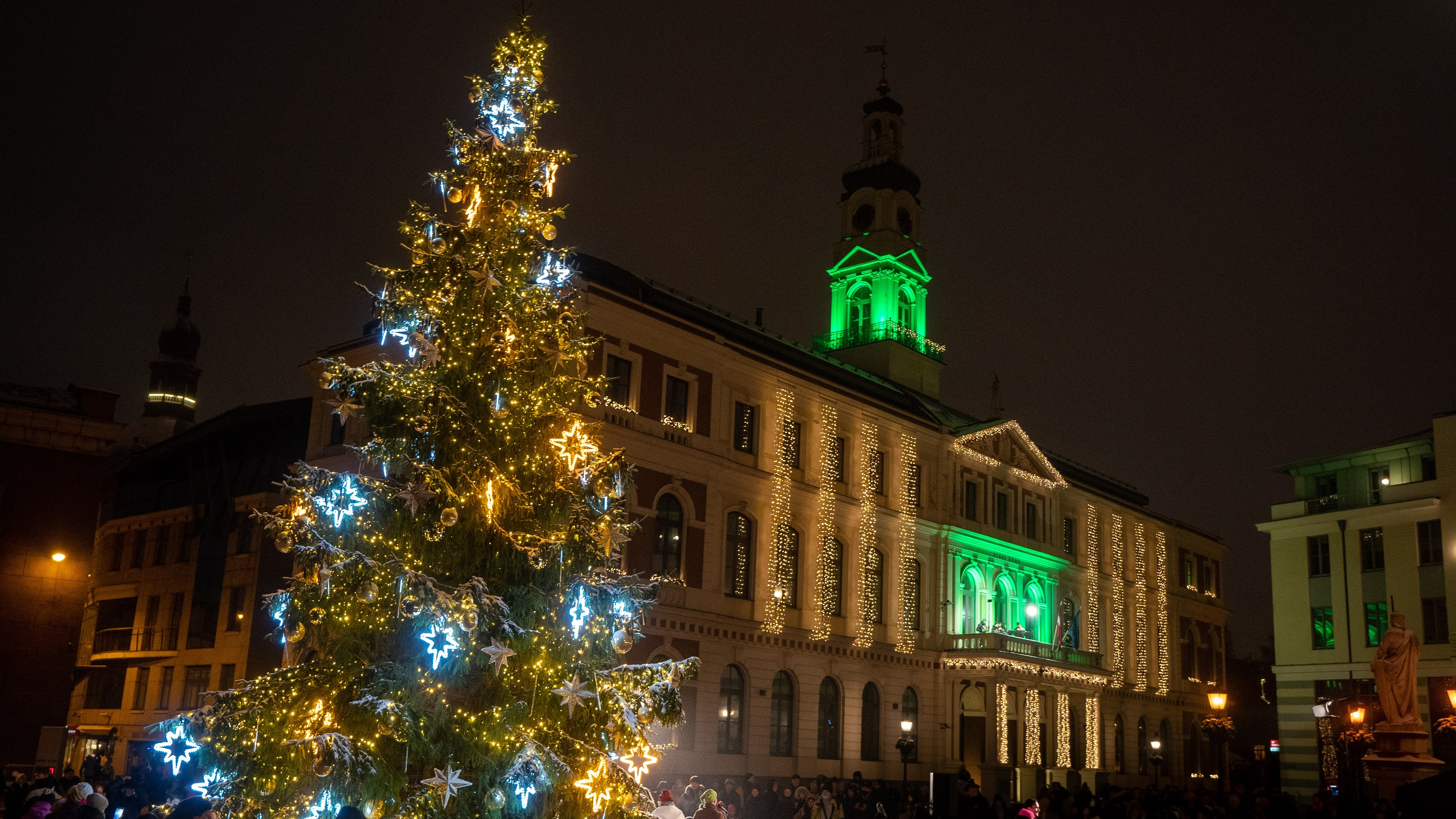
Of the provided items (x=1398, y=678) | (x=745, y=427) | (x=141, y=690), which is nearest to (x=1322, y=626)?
(x=1398, y=678)

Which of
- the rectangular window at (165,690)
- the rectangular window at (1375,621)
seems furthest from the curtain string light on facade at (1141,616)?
the rectangular window at (165,690)

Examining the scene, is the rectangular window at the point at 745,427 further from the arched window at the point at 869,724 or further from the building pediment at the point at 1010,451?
the building pediment at the point at 1010,451

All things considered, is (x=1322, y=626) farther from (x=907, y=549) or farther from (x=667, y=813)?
(x=667, y=813)

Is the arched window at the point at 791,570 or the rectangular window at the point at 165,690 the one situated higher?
the arched window at the point at 791,570

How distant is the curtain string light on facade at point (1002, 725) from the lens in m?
44.4

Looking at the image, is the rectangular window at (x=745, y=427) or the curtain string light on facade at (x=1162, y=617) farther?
the curtain string light on facade at (x=1162, y=617)

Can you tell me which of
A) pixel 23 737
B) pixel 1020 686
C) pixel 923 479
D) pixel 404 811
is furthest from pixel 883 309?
pixel 404 811

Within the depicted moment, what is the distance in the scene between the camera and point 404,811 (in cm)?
1191

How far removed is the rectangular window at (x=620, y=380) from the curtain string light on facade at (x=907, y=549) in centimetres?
1349

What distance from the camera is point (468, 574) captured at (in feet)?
42.7

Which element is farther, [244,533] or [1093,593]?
[1093,593]

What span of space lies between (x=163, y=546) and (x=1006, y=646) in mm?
32838

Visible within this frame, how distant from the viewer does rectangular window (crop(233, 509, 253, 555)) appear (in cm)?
4284

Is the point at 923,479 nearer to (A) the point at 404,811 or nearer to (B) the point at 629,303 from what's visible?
(B) the point at 629,303
